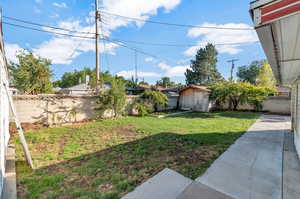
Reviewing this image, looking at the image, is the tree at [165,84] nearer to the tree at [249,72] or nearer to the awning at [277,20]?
the tree at [249,72]

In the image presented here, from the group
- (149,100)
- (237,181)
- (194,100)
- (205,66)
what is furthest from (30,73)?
(205,66)

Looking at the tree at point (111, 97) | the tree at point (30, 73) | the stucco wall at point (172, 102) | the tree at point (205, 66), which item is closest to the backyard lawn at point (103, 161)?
the tree at point (111, 97)

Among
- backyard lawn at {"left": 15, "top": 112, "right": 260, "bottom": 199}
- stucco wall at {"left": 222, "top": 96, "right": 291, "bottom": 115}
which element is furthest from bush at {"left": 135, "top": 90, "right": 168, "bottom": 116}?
stucco wall at {"left": 222, "top": 96, "right": 291, "bottom": 115}

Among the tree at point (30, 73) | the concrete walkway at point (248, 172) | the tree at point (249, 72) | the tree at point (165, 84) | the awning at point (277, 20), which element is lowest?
the concrete walkway at point (248, 172)

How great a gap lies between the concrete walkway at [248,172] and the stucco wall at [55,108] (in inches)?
296

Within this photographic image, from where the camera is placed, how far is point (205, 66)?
29.7 meters

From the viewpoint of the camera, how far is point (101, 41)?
9.66 metres

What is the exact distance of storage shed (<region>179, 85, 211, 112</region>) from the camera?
13.9m

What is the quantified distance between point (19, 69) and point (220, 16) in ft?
45.1

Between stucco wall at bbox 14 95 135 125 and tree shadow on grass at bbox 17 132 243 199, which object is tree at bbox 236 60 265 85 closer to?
stucco wall at bbox 14 95 135 125

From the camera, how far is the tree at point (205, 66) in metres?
29.9

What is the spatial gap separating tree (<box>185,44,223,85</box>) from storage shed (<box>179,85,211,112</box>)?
1659 centimetres

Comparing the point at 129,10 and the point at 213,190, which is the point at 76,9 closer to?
the point at 129,10

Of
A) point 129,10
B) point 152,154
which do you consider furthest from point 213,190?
point 129,10
